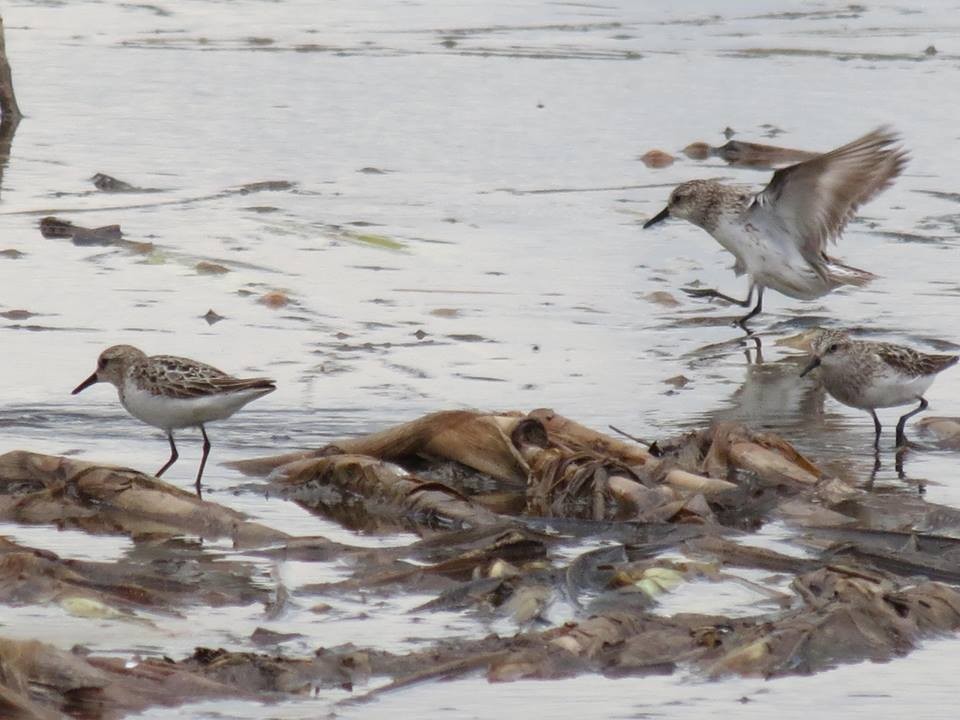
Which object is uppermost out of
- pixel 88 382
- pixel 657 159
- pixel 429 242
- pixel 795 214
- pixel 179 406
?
pixel 179 406

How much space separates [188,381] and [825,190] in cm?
426

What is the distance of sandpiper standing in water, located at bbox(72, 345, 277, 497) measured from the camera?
614 cm

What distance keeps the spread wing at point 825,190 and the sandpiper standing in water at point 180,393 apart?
3653 mm

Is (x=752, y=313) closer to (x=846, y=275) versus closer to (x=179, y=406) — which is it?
(x=846, y=275)

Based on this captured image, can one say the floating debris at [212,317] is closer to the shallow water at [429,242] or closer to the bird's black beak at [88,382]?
the shallow water at [429,242]

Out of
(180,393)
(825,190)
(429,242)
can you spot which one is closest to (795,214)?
(825,190)

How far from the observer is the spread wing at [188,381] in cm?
614

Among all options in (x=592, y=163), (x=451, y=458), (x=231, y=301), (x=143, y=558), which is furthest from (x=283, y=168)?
(x=143, y=558)

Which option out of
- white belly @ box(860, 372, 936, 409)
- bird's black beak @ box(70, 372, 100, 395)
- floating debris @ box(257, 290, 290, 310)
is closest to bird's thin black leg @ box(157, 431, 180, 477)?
bird's black beak @ box(70, 372, 100, 395)

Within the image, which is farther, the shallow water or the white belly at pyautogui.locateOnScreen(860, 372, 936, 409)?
the white belly at pyautogui.locateOnScreen(860, 372, 936, 409)

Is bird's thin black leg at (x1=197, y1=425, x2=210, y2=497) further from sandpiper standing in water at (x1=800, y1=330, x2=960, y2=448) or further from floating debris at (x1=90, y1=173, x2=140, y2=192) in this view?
floating debris at (x1=90, y1=173, x2=140, y2=192)

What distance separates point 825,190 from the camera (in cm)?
943

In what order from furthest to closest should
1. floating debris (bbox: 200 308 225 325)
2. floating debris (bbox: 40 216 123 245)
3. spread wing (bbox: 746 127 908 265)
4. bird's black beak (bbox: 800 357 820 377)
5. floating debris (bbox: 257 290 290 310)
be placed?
1. floating debris (bbox: 40 216 123 245)
2. spread wing (bbox: 746 127 908 265)
3. floating debris (bbox: 257 290 290 310)
4. floating debris (bbox: 200 308 225 325)
5. bird's black beak (bbox: 800 357 820 377)

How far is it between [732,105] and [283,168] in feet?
13.5
